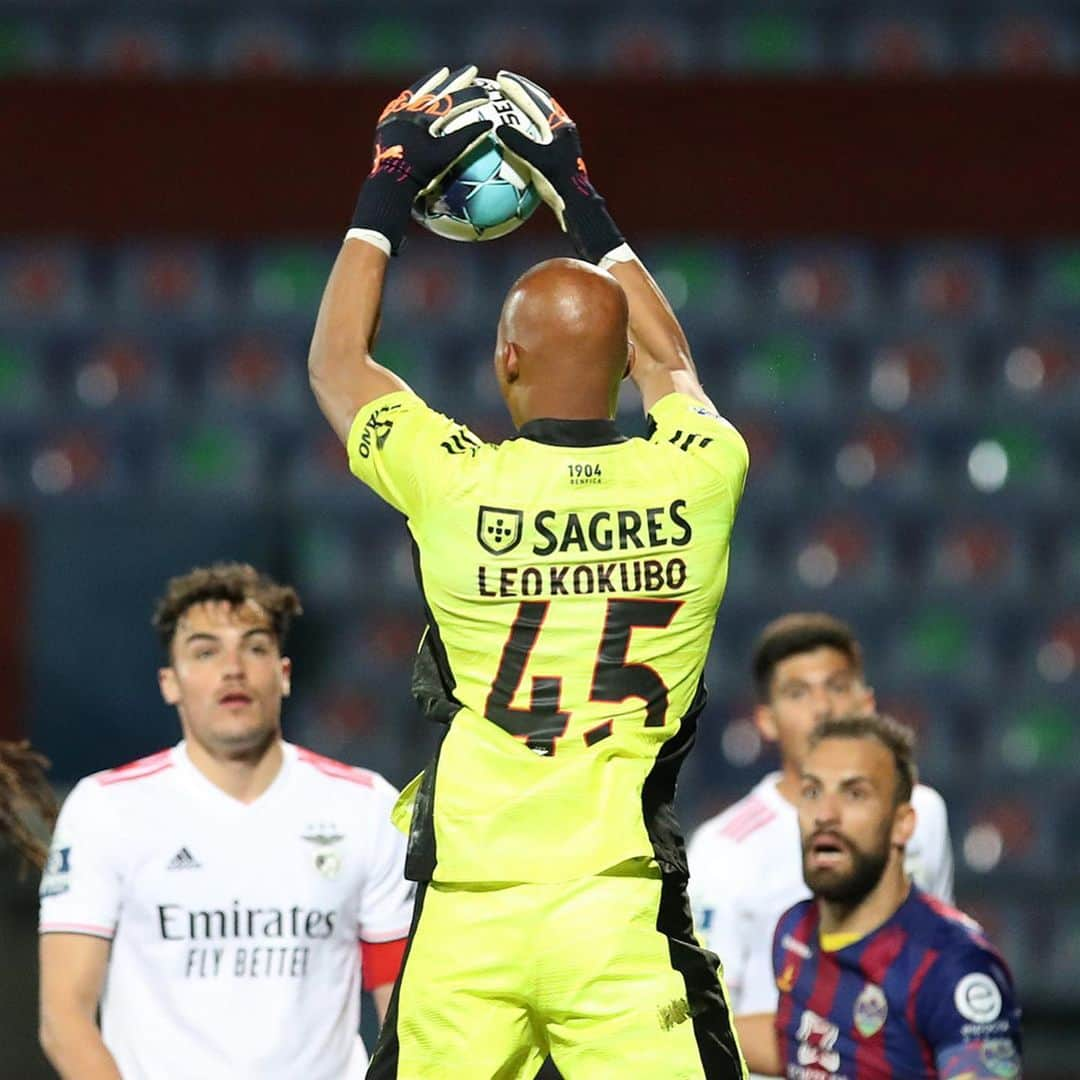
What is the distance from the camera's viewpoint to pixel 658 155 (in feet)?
32.3

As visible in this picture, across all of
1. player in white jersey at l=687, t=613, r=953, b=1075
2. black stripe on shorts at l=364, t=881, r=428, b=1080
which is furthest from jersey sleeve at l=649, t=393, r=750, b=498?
player in white jersey at l=687, t=613, r=953, b=1075

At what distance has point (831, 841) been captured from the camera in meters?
4.25

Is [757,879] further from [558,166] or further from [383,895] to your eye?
[558,166]

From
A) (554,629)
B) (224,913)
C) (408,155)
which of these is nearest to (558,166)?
(408,155)

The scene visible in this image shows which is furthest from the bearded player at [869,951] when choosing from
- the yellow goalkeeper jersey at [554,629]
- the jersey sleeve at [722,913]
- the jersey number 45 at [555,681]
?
the jersey number 45 at [555,681]

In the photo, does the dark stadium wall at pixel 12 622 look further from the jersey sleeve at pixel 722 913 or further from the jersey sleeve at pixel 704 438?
the jersey sleeve at pixel 704 438

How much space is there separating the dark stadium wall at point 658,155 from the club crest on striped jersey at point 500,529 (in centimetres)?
695

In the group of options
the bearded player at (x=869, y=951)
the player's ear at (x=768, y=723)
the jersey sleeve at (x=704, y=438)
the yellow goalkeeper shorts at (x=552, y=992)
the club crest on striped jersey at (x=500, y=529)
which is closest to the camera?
the yellow goalkeeper shorts at (x=552, y=992)

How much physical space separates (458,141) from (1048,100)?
702 centimetres

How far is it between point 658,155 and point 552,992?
24.1 feet

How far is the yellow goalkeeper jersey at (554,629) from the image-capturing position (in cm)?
295

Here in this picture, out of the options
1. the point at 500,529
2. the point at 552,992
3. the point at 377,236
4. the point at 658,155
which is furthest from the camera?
the point at 658,155

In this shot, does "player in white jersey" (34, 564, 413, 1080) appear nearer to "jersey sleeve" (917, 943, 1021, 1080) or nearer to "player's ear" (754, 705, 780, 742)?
"jersey sleeve" (917, 943, 1021, 1080)

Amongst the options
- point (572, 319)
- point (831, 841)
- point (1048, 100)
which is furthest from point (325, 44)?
point (572, 319)
